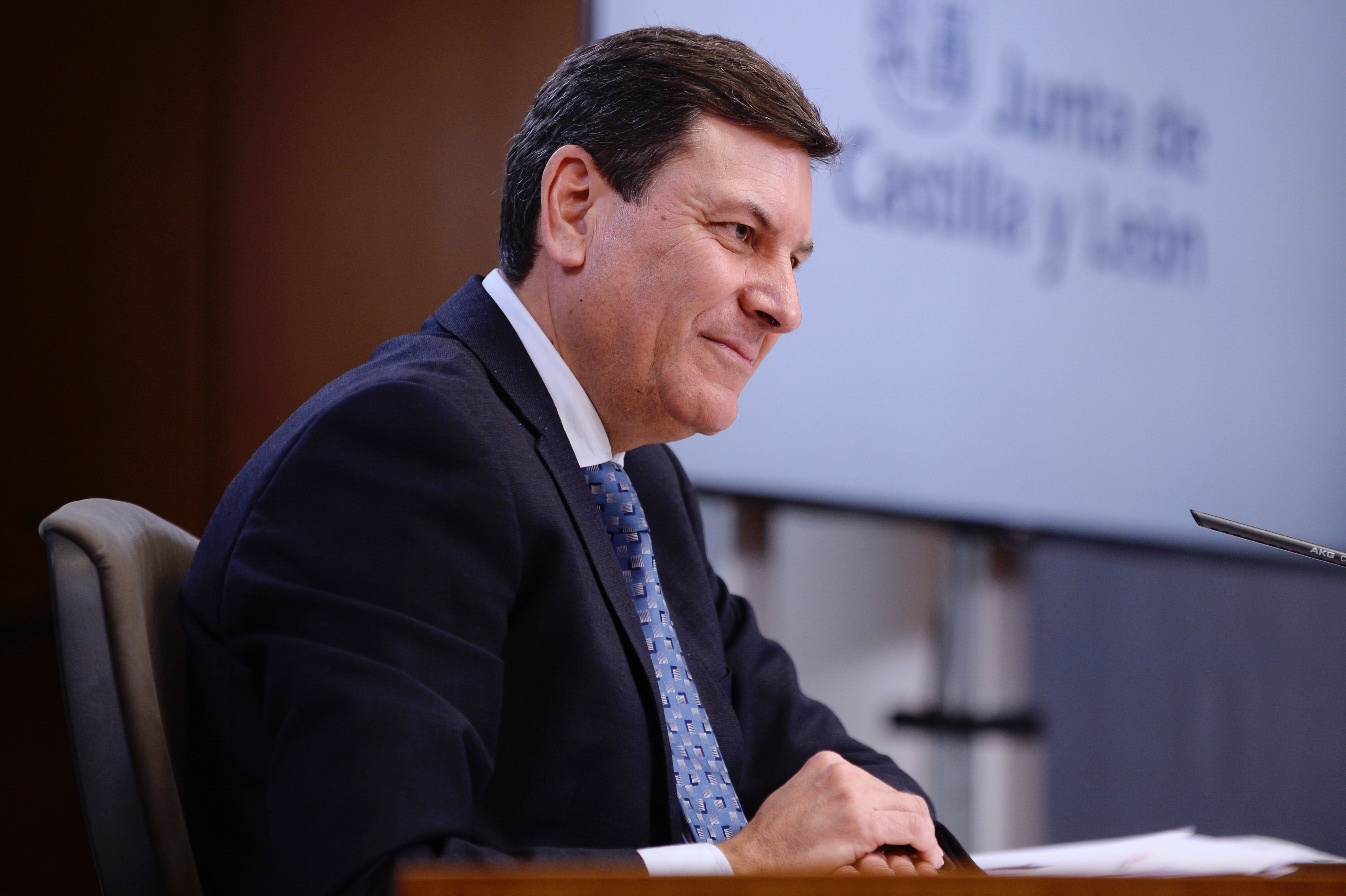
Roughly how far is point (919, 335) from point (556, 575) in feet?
4.67

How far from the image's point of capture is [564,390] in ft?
3.79

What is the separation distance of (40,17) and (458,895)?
1.65 metres

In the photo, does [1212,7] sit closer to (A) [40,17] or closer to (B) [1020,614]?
(B) [1020,614]

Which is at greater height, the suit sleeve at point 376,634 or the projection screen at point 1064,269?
the projection screen at point 1064,269

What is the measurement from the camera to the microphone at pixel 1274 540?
893 millimetres

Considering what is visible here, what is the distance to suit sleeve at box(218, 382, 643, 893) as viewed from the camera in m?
0.78

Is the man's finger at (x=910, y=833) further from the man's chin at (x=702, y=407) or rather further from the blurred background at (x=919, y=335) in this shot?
the blurred background at (x=919, y=335)

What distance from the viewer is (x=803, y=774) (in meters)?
0.97

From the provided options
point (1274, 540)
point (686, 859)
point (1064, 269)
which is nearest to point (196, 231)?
point (686, 859)

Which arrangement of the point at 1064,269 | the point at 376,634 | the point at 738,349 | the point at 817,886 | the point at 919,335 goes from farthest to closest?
the point at 1064,269, the point at 919,335, the point at 738,349, the point at 376,634, the point at 817,886

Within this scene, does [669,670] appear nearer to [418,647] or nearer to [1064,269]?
[418,647]

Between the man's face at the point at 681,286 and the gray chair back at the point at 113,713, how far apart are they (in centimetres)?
46

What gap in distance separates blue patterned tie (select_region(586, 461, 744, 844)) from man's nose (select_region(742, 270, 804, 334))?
0.69 ft

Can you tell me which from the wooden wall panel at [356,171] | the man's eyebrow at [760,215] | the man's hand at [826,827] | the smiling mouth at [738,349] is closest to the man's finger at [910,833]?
the man's hand at [826,827]
